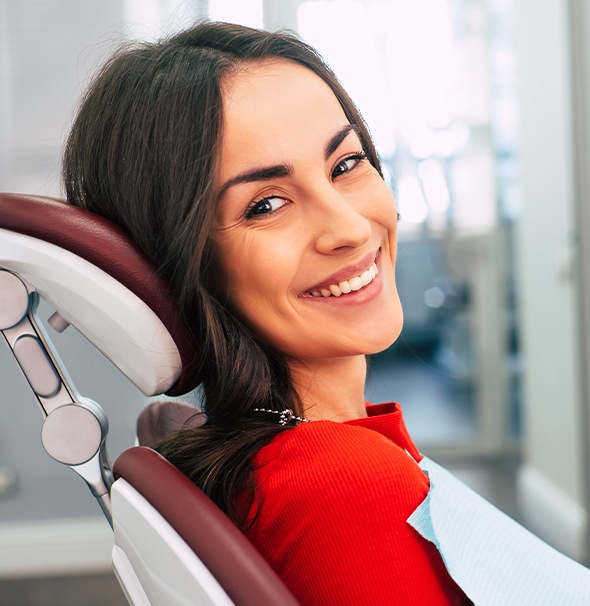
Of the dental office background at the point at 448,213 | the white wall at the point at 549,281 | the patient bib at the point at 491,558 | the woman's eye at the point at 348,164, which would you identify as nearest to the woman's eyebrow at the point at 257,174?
the woman's eye at the point at 348,164

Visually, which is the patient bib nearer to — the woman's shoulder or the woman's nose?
the woman's shoulder

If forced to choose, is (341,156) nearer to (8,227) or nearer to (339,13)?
(8,227)

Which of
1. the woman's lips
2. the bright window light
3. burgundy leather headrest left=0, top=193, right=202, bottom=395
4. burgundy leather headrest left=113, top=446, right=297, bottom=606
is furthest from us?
the bright window light

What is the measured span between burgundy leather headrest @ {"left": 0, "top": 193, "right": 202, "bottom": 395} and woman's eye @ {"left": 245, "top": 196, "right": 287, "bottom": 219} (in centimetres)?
13

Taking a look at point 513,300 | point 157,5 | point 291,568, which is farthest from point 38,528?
point 291,568

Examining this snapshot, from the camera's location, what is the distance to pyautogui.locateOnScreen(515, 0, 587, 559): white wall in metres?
2.71

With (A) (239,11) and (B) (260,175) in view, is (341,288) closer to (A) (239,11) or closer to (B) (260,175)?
(B) (260,175)

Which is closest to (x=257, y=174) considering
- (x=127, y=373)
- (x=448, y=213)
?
(x=127, y=373)

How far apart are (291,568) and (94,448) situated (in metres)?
0.26

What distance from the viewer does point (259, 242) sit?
2.73ft

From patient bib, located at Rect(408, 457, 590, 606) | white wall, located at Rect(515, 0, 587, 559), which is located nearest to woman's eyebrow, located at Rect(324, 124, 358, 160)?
patient bib, located at Rect(408, 457, 590, 606)

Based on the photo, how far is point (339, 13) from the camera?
2.98 metres

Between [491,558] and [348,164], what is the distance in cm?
47

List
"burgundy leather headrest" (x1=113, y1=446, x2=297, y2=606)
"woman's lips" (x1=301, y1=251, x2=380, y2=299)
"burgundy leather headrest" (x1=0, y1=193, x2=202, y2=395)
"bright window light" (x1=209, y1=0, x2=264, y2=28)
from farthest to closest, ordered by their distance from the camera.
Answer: "bright window light" (x1=209, y1=0, x2=264, y2=28), "woman's lips" (x1=301, y1=251, x2=380, y2=299), "burgundy leather headrest" (x1=0, y1=193, x2=202, y2=395), "burgundy leather headrest" (x1=113, y1=446, x2=297, y2=606)
